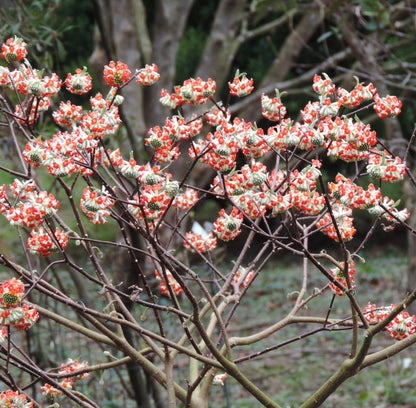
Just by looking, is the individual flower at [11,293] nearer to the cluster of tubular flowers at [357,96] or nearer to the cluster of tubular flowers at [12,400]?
the cluster of tubular flowers at [12,400]

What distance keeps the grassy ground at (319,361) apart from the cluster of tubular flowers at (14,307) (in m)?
1.84

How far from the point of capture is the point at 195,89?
1.43m

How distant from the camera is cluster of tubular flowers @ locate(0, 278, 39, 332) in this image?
3.93ft

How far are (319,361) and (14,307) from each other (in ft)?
15.6

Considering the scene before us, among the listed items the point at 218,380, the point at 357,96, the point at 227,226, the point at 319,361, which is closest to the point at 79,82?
the point at 227,226

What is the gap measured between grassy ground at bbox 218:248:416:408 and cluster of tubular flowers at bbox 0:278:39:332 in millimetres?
1843

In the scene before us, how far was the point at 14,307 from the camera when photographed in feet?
4.02

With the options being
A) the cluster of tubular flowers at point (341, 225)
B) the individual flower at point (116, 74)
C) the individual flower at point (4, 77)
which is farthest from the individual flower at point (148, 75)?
the cluster of tubular flowers at point (341, 225)

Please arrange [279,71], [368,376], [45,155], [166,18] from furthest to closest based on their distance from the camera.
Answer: [279,71] → [166,18] → [368,376] → [45,155]

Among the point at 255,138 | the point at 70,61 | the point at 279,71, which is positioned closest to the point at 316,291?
the point at 255,138

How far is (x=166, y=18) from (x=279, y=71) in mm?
1512

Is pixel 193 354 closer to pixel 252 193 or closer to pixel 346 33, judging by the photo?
pixel 252 193

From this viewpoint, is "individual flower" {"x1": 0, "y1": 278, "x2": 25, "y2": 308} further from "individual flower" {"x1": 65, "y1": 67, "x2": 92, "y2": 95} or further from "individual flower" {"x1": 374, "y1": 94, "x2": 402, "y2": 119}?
"individual flower" {"x1": 374, "y1": 94, "x2": 402, "y2": 119}

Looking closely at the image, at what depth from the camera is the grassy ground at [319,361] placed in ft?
15.1
